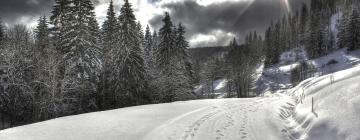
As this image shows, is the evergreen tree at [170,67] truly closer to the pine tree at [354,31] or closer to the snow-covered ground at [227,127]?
the snow-covered ground at [227,127]

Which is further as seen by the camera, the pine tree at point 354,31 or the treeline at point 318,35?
the treeline at point 318,35

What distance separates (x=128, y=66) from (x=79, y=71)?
215 inches

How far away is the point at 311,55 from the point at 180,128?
101696mm

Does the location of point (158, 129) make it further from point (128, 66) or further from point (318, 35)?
point (318, 35)

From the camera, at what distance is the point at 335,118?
8.33 metres

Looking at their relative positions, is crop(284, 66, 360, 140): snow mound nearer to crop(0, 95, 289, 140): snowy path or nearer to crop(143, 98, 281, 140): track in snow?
crop(0, 95, 289, 140): snowy path

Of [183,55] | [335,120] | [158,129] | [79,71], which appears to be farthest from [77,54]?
[335,120]

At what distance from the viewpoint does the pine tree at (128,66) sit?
102 feet

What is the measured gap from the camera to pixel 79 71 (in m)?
28.4

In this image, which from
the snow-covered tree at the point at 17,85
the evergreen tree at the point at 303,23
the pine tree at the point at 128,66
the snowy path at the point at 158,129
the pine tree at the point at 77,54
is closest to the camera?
the snowy path at the point at 158,129

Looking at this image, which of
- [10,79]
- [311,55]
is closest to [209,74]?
[311,55]

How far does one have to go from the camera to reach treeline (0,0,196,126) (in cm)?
2558

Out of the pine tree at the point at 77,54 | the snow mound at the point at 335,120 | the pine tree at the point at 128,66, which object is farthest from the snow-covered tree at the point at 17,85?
the snow mound at the point at 335,120

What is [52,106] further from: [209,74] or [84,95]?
[209,74]
